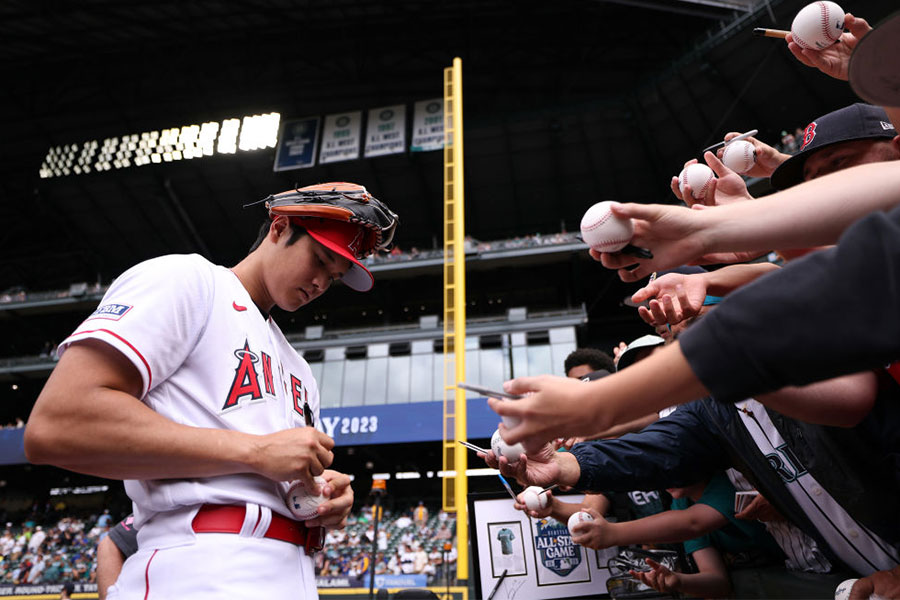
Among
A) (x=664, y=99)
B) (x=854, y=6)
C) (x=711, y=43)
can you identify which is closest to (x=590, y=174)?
(x=664, y=99)

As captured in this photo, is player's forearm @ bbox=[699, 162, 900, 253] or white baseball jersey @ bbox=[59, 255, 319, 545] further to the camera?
white baseball jersey @ bbox=[59, 255, 319, 545]

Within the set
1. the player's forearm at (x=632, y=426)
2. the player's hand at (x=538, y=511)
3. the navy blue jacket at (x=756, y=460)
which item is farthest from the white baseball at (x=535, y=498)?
the player's forearm at (x=632, y=426)

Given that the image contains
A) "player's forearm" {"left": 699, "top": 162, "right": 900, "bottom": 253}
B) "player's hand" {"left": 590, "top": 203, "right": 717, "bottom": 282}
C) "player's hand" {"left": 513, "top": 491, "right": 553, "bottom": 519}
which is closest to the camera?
"player's forearm" {"left": 699, "top": 162, "right": 900, "bottom": 253}

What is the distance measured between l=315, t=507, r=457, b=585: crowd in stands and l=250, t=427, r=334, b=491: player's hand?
12.2 metres

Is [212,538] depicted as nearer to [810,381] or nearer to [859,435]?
[810,381]

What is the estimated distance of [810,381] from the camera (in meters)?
0.73

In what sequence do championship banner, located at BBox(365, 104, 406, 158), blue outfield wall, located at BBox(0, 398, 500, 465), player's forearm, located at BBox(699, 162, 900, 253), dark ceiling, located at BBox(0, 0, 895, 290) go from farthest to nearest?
1. championship banner, located at BBox(365, 104, 406, 158)
2. dark ceiling, located at BBox(0, 0, 895, 290)
3. blue outfield wall, located at BBox(0, 398, 500, 465)
4. player's forearm, located at BBox(699, 162, 900, 253)

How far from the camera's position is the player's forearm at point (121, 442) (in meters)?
1.16

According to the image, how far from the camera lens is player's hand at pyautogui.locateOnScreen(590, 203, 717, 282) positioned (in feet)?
3.77

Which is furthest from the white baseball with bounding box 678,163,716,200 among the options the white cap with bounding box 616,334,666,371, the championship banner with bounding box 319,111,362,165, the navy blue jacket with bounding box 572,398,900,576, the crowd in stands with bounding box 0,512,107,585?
the championship banner with bounding box 319,111,362,165

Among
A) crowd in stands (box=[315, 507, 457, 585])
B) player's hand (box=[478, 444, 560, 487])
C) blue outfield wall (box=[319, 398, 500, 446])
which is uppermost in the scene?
blue outfield wall (box=[319, 398, 500, 446])

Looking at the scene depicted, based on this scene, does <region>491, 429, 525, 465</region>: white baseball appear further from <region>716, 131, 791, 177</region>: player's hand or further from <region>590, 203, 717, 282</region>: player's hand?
<region>716, 131, 791, 177</region>: player's hand

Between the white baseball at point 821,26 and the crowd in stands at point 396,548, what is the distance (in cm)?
1233

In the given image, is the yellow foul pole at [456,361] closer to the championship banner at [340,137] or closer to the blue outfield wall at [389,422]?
the blue outfield wall at [389,422]
